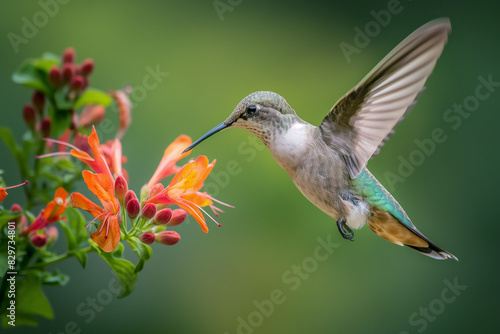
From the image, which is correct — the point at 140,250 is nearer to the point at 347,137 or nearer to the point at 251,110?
the point at 251,110

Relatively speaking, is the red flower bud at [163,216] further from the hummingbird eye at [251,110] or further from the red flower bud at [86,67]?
the red flower bud at [86,67]

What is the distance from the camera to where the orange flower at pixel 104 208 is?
129 centimetres

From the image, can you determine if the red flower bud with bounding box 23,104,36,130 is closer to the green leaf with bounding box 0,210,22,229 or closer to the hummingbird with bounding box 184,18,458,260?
the green leaf with bounding box 0,210,22,229

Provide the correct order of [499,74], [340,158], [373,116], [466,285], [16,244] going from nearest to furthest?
[16,244], [373,116], [340,158], [466,285], [499,74]

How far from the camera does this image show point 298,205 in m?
3.16

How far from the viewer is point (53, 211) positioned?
4.68 feet

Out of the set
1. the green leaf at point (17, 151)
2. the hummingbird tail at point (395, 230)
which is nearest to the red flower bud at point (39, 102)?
the green leaf at point (17, 151)

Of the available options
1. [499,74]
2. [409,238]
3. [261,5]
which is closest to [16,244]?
[409,238]

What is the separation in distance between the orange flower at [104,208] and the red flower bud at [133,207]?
38 mm

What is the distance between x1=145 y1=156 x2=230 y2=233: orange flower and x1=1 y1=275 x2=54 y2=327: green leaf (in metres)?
0.41

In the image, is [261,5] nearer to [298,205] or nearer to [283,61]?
[283,61]

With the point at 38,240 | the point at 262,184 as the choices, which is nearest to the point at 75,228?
A: the point at 38,240

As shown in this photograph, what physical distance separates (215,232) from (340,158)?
4.84 ft

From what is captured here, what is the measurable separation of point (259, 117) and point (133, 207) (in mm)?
458
